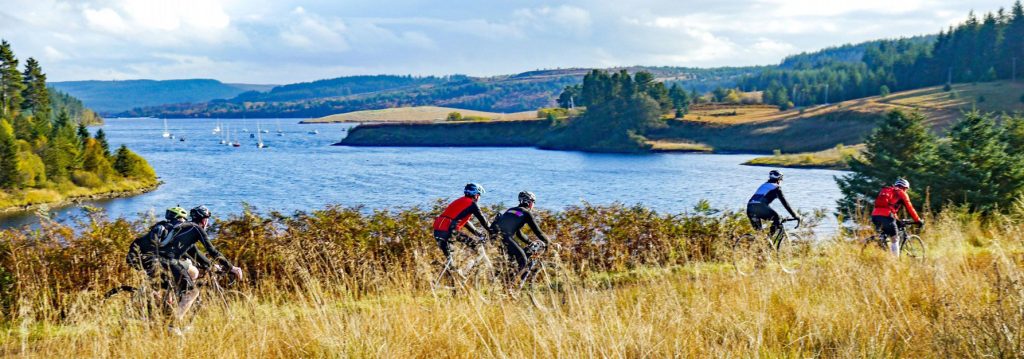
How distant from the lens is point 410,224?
49.0 ft

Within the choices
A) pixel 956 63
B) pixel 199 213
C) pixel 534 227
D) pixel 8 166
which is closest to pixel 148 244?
pixel 199 213

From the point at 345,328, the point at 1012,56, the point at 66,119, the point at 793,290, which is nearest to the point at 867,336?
the point at 793,290

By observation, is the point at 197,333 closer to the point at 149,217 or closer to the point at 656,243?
the point at 149,217

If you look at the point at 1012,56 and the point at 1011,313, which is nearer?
the point at 1011,313

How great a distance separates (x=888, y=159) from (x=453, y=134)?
160225 millimetres

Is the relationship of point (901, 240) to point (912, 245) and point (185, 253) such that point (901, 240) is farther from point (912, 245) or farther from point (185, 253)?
point (185, 253)

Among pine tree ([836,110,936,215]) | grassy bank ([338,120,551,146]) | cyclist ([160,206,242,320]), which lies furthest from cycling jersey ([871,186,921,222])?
grassy bank ([338,120,551,146])

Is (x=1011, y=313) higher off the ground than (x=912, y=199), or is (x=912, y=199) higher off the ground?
(x=1011, y=313)

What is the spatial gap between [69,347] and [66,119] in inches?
4174

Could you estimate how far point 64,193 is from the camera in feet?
263

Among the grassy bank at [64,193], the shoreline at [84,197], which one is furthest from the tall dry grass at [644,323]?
the grassy bank at [64,193]

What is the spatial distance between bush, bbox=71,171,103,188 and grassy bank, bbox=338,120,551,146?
102295 millimetres

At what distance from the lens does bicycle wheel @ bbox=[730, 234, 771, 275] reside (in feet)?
35.7

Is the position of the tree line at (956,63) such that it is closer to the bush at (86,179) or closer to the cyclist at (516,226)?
the bush at (86,179)
